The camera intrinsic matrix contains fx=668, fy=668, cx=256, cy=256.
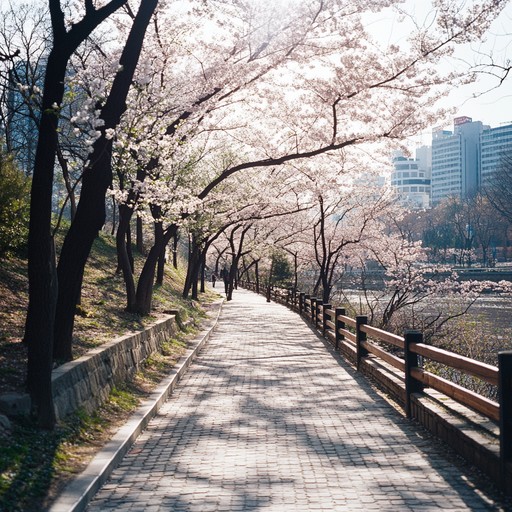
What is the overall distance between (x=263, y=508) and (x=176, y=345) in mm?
11415

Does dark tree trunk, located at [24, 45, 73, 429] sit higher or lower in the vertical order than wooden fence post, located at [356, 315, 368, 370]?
higher

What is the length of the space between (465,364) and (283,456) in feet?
6.80

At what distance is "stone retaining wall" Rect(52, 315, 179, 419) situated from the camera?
7445mm

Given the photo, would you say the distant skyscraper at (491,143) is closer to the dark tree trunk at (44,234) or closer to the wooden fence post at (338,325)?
the wooden fence post at (338,325)

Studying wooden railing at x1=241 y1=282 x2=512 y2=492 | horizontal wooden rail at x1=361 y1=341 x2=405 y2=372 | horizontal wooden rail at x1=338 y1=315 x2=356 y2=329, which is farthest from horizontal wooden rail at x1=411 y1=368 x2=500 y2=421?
horizontal wooden rail at x1=338 y1=315 x2=356 y2=329

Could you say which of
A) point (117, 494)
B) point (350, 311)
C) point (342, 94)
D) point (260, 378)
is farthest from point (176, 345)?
point (350, 311)

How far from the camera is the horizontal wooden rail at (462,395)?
234 inches

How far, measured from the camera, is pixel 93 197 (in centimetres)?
890

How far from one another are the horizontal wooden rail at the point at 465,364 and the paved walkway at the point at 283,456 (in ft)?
3.01

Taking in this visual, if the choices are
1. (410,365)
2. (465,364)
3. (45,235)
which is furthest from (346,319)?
(45,235)

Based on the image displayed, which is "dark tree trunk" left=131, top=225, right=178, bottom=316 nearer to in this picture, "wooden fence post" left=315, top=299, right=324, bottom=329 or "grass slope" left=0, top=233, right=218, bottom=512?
"grass slope" left=0, top=233, right=218, bottom=512

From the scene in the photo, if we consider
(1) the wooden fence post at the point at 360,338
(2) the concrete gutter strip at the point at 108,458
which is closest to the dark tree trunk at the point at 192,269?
(1) the wooden fence post at the point at 360,338

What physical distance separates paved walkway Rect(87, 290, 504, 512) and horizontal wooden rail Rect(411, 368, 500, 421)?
A: 587 mm

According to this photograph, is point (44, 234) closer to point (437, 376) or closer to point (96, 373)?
point (96, 373)
